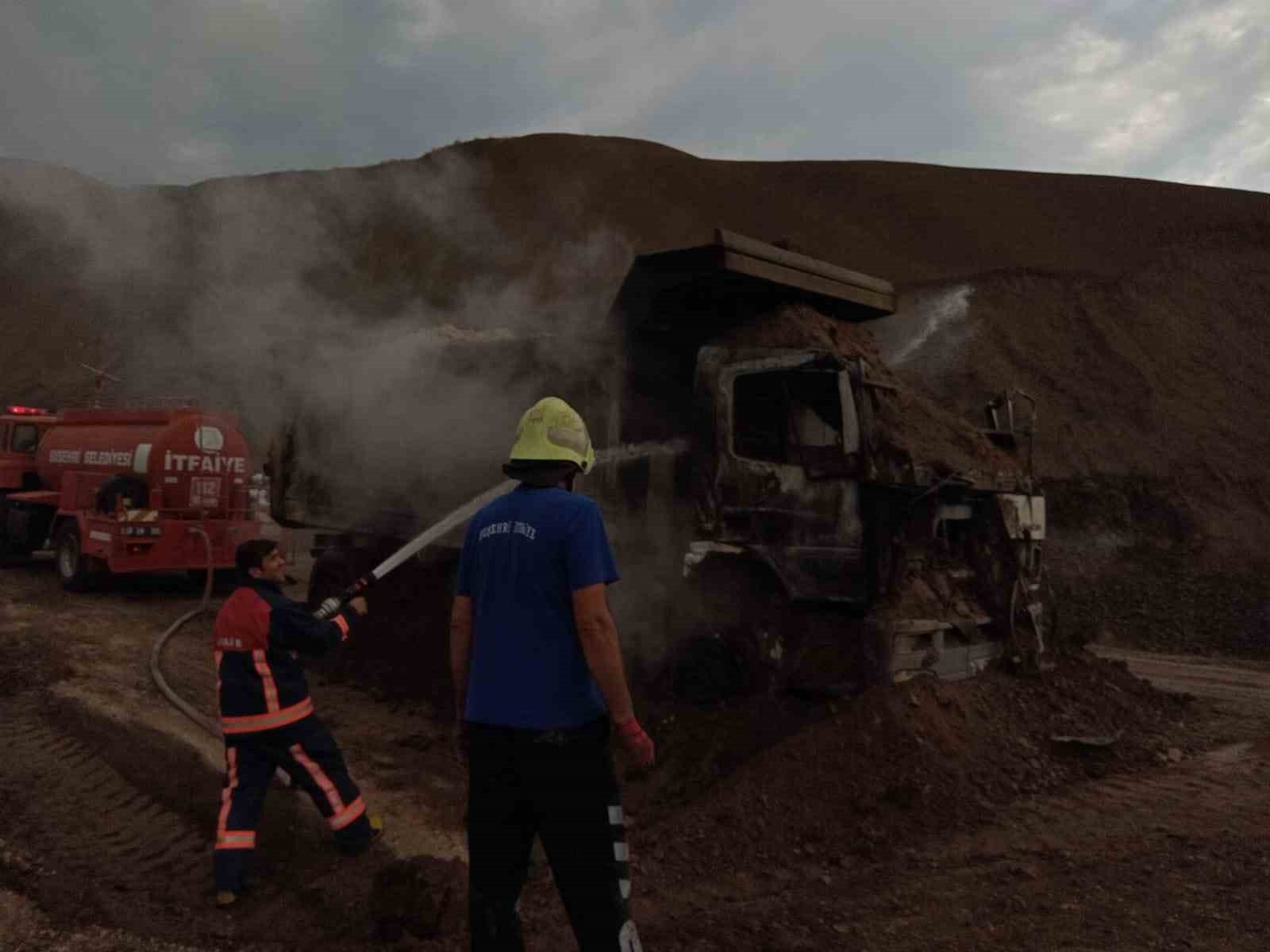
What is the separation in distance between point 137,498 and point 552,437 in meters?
10.4

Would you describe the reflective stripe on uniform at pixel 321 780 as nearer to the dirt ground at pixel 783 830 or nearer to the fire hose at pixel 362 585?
the dirt ground at pixel 783 830

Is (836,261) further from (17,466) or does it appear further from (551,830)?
(551,830)

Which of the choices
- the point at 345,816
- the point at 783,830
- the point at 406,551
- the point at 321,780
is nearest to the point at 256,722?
the point at 321,780

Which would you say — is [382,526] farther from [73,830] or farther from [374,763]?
[73,830]

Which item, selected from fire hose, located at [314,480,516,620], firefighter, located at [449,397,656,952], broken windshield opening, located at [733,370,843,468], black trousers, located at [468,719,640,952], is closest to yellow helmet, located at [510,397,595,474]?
firefighter, located at [449,397,656,952]

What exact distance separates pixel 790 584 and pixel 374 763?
2920 mm

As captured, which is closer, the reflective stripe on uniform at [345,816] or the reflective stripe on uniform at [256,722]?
the reflective stripe on uniform at [256,722]

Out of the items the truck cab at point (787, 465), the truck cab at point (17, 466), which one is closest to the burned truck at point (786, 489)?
the truck cab at point (787, 465)

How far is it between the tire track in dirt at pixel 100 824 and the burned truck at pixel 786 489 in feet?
9.35

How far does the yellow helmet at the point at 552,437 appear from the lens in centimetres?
296

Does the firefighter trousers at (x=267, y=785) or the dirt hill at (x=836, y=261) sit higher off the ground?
the dirt hill at (x=836, y=261)

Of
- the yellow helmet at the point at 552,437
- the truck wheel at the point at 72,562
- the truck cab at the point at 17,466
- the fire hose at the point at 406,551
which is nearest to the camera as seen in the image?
the yellow helmet at the point at 552,437

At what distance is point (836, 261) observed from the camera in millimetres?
30906

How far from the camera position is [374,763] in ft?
20.1
